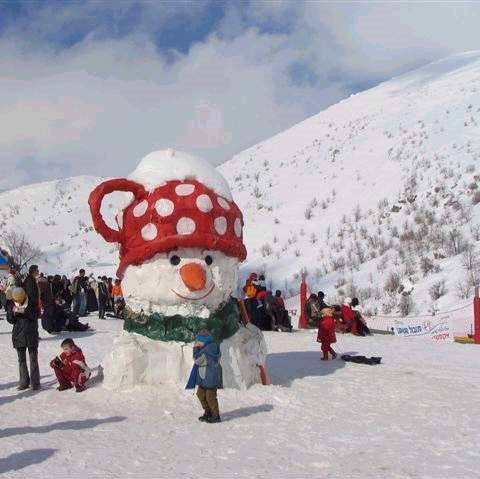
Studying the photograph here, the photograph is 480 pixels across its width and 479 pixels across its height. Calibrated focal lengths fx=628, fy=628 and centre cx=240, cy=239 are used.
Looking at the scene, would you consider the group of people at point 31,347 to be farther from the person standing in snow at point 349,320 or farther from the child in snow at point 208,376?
the person standing in snow at point 349,320

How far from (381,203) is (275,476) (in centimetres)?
2138

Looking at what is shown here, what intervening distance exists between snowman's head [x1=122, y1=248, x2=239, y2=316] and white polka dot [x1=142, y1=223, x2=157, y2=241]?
9.5 inches

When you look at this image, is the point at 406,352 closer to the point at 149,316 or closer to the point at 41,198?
the point at 149,316

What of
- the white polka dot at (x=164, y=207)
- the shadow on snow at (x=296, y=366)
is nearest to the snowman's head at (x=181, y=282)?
the white polka dot at (x=164, y=207)

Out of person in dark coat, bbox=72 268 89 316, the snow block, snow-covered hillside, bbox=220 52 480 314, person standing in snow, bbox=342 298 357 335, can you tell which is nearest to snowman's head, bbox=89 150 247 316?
the snow block

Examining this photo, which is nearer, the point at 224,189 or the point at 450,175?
the point at 224,189

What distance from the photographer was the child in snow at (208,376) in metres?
6.57

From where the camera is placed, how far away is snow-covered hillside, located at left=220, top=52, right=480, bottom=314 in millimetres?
19875

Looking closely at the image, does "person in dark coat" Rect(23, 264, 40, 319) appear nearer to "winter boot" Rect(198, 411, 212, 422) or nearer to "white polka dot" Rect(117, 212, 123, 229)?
"white polka dot" Rect(117, 212, 123, 229)

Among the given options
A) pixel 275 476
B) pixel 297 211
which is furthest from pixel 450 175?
pixel 275 476

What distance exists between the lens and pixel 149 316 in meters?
7.94

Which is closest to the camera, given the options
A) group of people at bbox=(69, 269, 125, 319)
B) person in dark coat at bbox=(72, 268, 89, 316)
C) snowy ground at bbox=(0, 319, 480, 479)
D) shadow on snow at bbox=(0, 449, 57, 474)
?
shadow on snow at bbox=(0, 449, 57, 474)

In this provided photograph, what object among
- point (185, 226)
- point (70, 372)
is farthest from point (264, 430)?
point (70, 372)

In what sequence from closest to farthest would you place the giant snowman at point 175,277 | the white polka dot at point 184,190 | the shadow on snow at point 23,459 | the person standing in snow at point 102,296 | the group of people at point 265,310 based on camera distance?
the shadow on snow at point 23,459, the giant snowman at point 175,277, the white polka dot at point 184,190, the group of people at point 265,310, the person standing in snow at point 102,296
